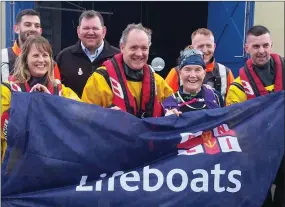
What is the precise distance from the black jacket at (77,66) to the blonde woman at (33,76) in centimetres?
101

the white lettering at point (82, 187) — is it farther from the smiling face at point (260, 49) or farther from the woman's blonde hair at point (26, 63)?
the smiling face at point (260, 49)

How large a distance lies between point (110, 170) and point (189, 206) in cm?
62

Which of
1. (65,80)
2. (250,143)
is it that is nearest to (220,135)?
(250,143)

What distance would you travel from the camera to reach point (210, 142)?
3.60m

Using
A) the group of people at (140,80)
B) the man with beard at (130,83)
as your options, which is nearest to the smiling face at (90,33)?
the group of people at (140,80)

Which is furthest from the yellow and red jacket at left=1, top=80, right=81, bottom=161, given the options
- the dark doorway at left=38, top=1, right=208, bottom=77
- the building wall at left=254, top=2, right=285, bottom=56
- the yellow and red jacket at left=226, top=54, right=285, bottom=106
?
the dark doorway at left=38, top=1, right=208, bottom=77

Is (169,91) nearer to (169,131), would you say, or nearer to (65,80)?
(169,131)

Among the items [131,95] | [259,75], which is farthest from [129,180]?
[259,75]

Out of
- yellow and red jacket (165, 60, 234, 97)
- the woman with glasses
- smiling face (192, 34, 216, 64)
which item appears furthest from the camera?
smiling face (192, 34, 216, 64)

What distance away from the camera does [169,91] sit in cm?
422

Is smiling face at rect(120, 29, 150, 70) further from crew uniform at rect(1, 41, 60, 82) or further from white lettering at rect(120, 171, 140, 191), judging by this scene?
white lettering at rect(120, 171, 140, 191)

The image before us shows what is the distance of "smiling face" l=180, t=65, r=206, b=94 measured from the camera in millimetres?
3904

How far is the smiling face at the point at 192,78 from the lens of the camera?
12.8 feet

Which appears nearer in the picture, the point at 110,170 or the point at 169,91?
the point at 110,170
